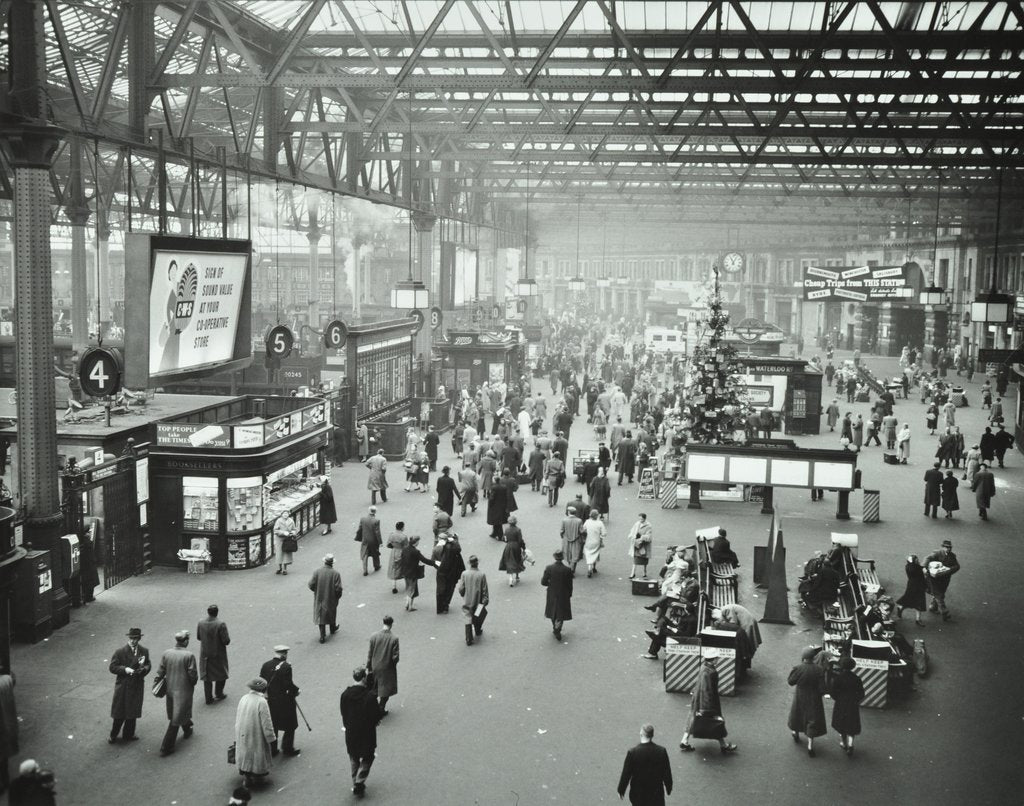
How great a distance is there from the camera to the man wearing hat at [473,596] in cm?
1391

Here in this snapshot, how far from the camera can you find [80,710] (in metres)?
11.6

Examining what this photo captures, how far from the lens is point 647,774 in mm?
8633

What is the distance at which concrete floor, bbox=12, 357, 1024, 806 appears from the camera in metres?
9.98

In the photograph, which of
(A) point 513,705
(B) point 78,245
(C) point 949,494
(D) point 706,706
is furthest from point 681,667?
(B) point 78,245

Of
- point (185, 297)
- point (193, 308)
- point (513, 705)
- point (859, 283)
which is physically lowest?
point (513, 705)

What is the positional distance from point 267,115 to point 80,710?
1372cm

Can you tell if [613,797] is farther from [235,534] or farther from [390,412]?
[390,412]

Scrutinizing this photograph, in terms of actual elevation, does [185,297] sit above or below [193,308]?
above

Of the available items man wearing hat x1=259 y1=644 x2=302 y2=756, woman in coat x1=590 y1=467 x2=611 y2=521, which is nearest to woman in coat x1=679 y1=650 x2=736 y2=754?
man wearing hat x1=259 y1=644 x2=302 y2=756

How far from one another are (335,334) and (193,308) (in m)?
14.4

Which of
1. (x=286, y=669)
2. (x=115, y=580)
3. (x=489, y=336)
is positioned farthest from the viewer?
(x=489, y=336)

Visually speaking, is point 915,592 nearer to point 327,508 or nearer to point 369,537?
point 369,537

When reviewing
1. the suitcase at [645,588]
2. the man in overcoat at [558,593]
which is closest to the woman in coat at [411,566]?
the man in overcoat at [558,593]

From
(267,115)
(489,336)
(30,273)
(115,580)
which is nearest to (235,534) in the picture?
(115,580)
